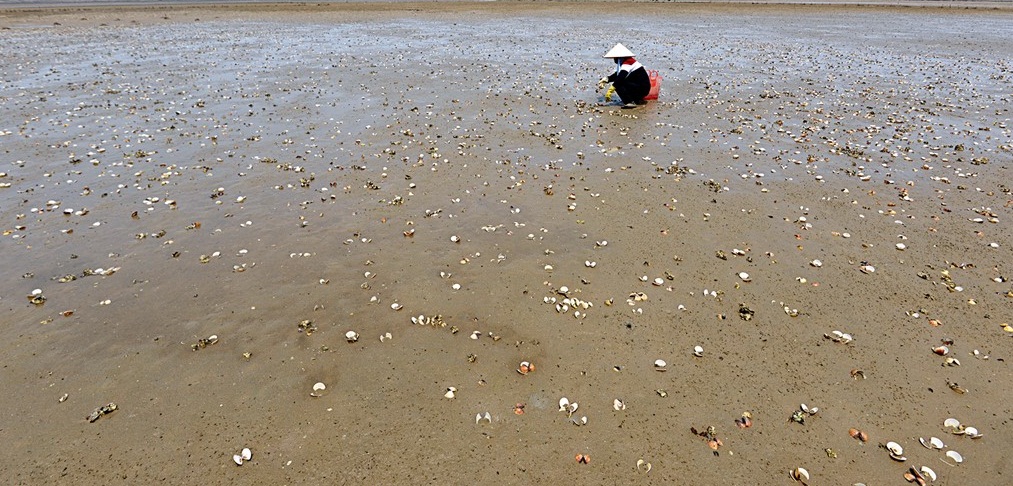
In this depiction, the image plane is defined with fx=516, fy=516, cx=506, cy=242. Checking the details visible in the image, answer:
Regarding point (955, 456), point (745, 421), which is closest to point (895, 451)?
point (955, 456)

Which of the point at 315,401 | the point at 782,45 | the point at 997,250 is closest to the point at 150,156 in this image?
the point at 315,401

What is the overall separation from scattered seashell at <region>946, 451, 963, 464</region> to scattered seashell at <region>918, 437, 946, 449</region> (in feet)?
0.32

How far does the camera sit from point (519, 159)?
555 inches

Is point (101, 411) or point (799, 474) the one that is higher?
point (101, 411)

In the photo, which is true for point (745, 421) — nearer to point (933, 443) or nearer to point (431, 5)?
point (933, 443)

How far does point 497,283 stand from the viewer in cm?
901

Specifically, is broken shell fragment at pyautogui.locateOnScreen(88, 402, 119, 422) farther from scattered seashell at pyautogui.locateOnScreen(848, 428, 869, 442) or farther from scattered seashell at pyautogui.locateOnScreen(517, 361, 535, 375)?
scattered seashell at pyautogui.locateOnScreen(848, 428, 869, 442)

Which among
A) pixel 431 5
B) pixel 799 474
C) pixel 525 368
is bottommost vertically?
pixel 799 474

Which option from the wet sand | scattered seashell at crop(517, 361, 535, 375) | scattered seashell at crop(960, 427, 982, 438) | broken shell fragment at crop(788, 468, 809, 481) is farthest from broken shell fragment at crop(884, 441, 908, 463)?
scattered seashell at crop(517, 361, 535, 375)

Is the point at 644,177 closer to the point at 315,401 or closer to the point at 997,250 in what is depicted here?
the point at 997,250

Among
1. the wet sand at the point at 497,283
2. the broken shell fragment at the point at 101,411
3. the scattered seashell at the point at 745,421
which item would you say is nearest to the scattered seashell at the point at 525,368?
the wet sand at the point at 497,283

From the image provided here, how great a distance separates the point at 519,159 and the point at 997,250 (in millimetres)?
10229

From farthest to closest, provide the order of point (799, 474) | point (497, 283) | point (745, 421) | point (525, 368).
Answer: point (497, 283) < point (525, 368) < point (745, 421) < point (799, 474)

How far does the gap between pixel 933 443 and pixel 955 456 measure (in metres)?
0.22
